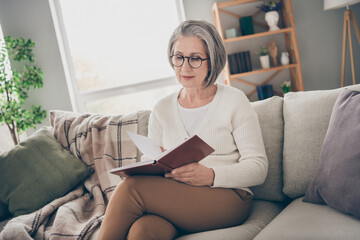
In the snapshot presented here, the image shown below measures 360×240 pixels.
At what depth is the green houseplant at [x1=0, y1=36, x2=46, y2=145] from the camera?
9.37 ft

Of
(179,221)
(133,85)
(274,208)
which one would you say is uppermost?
(133,85)

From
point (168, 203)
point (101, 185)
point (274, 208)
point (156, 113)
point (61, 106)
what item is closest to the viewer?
point (168, 203)

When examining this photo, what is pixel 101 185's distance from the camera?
1.80 meters

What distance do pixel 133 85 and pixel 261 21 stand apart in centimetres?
153

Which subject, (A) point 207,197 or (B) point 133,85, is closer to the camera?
(A) point 207,197

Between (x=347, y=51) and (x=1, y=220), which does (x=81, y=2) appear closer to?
(x=1, y=220)

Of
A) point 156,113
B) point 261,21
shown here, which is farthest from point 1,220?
point 261,21

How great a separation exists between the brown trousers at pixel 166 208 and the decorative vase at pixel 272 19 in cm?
243

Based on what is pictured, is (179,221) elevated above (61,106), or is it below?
below

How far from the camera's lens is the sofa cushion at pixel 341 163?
3.37ft

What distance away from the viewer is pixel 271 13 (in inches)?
125

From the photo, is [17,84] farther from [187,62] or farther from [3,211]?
[187,62]

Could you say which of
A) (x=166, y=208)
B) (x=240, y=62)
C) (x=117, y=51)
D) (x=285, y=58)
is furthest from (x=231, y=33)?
(x=166, y=208)

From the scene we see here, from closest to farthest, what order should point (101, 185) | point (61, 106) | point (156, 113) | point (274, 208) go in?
1. point (274, 208)
2. point (156, 113)
3. point (101, 185)
4. point (61, 106)
